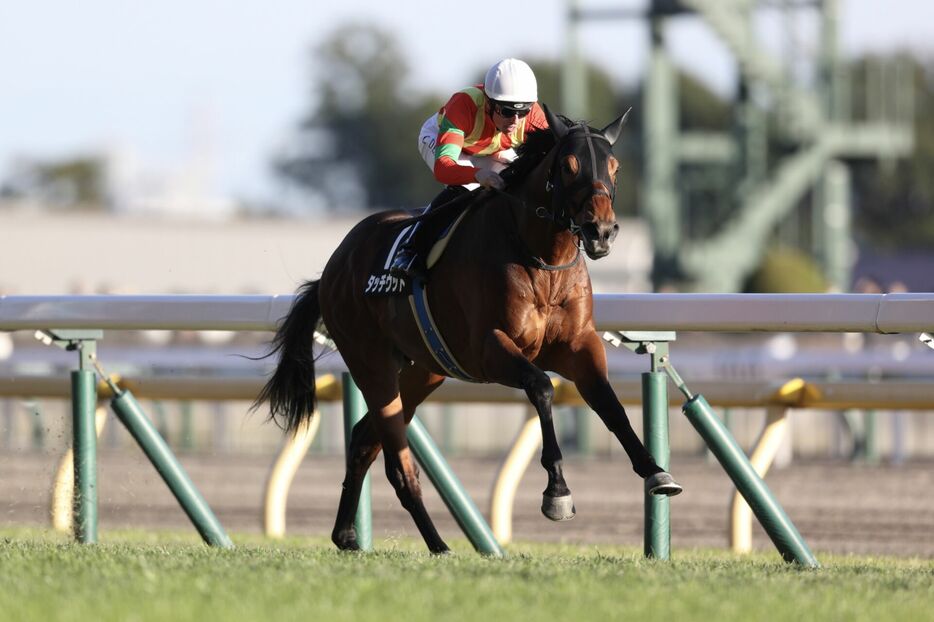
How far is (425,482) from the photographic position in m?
12.5

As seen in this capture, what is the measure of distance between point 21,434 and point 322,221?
23277 millimetres

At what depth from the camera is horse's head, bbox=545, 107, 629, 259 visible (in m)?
5.45

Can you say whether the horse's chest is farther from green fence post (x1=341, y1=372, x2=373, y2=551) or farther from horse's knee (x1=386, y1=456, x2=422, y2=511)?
green fence post (x1=341, y1=372, x2=373, y2=551)

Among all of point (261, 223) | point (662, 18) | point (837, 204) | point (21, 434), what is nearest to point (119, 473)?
point (21, 434)

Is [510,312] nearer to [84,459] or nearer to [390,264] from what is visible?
[390,264]

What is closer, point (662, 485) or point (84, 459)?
point (662, 485)

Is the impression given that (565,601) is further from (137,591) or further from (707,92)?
(707,92)

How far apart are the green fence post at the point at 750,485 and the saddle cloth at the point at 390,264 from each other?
3.25 feet

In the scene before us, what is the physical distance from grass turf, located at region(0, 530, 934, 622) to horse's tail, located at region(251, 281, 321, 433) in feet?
4.93

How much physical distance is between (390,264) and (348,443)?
0.76 meters

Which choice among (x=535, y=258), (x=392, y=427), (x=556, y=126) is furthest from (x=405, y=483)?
(x=556, y=126)

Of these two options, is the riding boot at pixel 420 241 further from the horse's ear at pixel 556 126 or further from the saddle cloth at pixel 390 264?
the horse's ear at pixel 556 126

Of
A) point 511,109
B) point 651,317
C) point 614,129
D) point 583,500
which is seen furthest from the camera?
point 583,500

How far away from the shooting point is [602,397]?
5.74 meters
